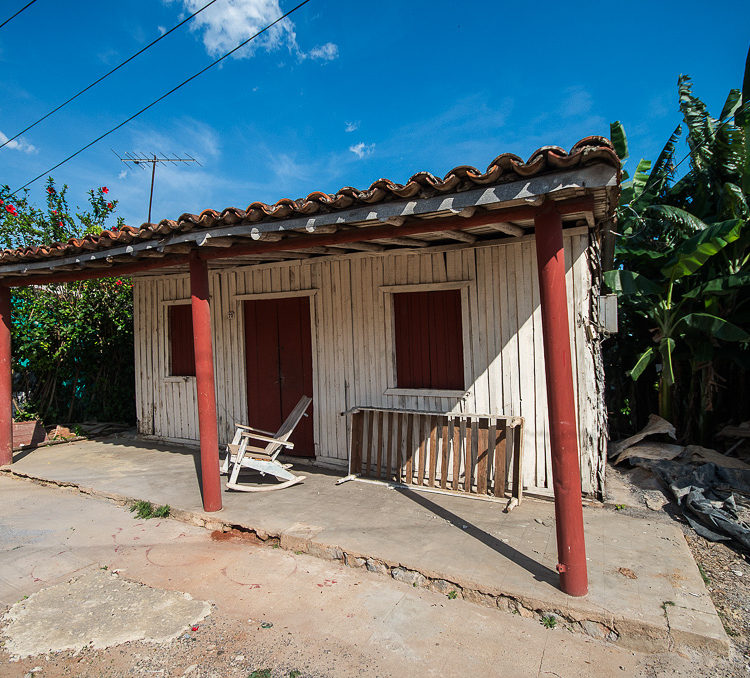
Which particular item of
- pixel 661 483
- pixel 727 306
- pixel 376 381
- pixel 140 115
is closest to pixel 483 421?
pixel 376 381

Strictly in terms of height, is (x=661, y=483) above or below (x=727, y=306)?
below

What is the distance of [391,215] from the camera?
12.1ft

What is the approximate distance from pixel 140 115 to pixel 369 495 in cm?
702

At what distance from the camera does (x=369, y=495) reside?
17.8ft

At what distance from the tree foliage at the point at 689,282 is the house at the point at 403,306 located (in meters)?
1.65

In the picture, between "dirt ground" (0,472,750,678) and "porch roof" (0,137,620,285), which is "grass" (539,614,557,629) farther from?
"porch roof" (0,137,620,285)

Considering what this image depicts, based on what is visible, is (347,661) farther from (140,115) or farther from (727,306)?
(140,115)

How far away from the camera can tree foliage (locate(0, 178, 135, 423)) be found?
9344 mm

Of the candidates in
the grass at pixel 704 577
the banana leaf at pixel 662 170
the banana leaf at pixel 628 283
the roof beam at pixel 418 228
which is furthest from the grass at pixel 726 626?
the banana leaf at pixel 662 170

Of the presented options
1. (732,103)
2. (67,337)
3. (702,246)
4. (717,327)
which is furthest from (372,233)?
(67,337)

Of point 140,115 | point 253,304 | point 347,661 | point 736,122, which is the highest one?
point 140,115

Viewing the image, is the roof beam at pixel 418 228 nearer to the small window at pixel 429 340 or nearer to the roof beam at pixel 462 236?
the roof beam at pixel 462 236

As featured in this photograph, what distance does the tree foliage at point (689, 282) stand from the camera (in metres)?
6.09

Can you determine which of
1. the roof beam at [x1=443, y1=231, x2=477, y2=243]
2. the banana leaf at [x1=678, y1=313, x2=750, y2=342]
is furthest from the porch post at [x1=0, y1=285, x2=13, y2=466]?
the banana leaf at [x1=678, y1=313, x2=750, y2=342]
